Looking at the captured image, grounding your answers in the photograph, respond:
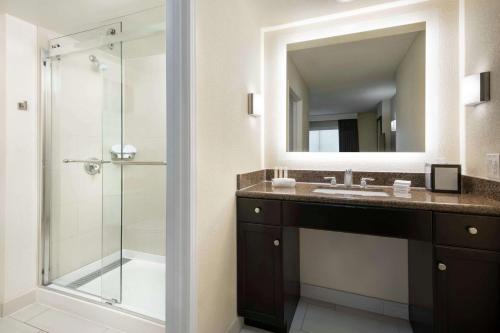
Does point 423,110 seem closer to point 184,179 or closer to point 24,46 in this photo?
point 184,179

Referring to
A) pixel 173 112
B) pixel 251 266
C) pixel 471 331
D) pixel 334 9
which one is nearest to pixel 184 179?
pixel 173 112

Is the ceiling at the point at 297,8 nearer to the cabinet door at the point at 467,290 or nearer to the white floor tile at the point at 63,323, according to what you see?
the cabinet door at the point at 467,290

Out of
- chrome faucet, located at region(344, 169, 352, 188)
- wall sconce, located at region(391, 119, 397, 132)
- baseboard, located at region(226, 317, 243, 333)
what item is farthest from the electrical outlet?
baseboard, located at region(226, 317, 243, 333)

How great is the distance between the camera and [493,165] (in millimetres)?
1288

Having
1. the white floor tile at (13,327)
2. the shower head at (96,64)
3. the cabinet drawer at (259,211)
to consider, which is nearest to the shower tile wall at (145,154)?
the shower head at (96,64)

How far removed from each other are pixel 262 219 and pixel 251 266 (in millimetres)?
321

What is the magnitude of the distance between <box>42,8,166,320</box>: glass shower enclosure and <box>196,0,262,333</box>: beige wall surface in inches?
27.6

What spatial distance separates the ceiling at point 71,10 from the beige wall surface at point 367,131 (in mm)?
1866

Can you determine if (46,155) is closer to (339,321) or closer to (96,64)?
(96,64)

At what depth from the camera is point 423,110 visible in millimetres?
1819

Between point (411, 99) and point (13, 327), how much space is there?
3260mm

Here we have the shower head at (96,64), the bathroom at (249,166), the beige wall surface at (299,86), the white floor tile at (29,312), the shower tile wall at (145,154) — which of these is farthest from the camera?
the shower tile wall at (145,154)

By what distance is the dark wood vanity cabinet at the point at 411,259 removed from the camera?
1.15 metres

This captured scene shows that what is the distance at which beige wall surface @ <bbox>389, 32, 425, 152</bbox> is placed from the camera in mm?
1822
